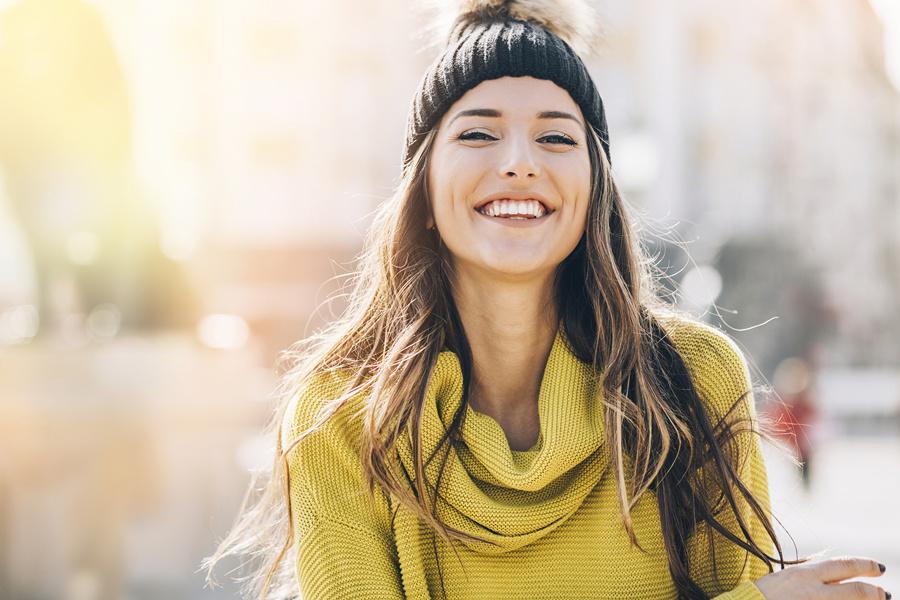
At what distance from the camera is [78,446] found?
650cm

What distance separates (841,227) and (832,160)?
2395mm

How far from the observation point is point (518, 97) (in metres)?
2.81

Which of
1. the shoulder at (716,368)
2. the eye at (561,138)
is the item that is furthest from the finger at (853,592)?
the eye at (561,138)

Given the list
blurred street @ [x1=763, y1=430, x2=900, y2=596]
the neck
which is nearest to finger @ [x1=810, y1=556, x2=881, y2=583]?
the neck

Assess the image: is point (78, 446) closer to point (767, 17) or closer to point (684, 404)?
point (684, 404)

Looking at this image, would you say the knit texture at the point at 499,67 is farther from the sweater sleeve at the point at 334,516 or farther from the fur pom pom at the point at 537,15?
the sweater sleeve at the point at 334,516

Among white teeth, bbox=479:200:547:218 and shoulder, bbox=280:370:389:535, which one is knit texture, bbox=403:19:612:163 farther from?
shoulder, bbox=280:370:389:535

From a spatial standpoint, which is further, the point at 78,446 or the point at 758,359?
the point at 758,359

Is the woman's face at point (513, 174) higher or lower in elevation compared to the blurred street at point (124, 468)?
higher

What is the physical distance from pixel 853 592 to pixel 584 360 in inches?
33.4

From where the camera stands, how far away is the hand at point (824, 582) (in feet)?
7.57

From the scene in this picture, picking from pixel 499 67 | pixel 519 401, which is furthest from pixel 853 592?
pixel 499 67

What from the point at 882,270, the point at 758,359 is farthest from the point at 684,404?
the point at 882,270

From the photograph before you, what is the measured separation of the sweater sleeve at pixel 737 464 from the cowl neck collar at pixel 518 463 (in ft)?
0.87
